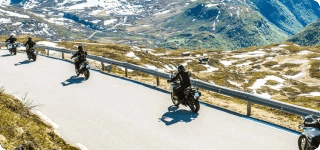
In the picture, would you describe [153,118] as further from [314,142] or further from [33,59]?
[33,59]

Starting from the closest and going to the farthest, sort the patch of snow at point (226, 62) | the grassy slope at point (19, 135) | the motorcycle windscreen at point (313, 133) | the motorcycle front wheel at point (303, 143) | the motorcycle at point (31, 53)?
the grassy slope at point (19, 135)
the motorcycle windscreen at point (313, 133)
the motorcycle front wheel at point (303, 143)
the motorcycle at point (31, 53)
the patch of snow at point (226, 62)

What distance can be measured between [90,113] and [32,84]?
7.37 m

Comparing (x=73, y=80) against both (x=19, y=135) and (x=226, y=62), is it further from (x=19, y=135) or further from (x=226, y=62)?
(x=226, y=62)

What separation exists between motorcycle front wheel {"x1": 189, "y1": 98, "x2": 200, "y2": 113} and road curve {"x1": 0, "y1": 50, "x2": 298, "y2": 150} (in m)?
0.27

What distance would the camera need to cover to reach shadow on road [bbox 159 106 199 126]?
12750 mm

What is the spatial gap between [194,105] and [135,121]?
2834 millimetres

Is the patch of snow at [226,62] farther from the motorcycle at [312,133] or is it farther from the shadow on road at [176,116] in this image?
the motorcycle at [312,133]

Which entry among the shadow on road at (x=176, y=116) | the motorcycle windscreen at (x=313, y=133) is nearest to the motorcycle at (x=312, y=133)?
the motorcycle windscreen at (x=313, y=133)

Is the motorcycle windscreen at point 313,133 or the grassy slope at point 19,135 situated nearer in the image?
the grassy slope at point 19,135

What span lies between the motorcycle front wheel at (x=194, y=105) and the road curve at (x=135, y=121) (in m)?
0.27

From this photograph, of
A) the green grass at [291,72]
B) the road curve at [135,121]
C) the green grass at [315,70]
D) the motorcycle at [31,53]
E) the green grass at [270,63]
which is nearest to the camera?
the road curve at [135,121]

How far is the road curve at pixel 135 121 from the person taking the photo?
10508 mm

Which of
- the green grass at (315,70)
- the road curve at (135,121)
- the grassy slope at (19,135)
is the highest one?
the grassy slope at (19,135)

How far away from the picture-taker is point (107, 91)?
17.8m
